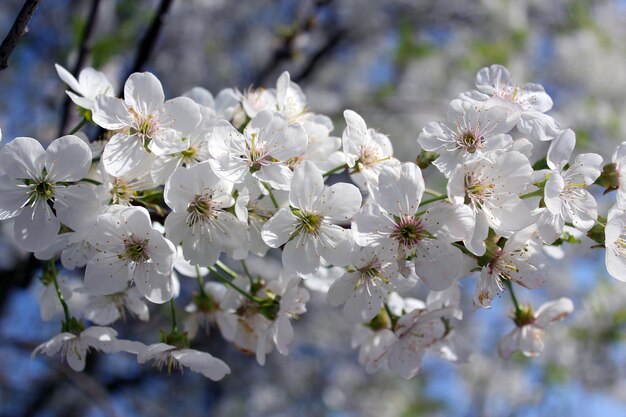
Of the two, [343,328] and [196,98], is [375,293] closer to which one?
[196,98]

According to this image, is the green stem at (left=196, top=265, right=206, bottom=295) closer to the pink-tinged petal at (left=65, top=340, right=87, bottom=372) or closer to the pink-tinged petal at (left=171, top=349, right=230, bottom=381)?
the pink-tinged petal at (left=171, top=349, right=230, bottom=381)

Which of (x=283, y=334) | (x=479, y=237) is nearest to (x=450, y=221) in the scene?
(x=479, y=237)

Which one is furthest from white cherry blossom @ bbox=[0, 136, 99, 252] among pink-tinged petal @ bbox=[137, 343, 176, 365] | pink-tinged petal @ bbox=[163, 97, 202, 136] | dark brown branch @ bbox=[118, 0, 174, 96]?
dark brown branch @ bbox=[118, 0, 174, 96]

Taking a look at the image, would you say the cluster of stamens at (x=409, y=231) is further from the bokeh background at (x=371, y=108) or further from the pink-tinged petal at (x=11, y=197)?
the bokeh background at (x=371, y=108)

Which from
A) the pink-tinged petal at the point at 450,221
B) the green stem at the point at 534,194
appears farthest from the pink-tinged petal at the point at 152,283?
the green stem at the point at 534,194

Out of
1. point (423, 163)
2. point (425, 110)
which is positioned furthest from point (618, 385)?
point (423, 163)

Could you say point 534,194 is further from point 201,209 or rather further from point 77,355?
point 77,355
